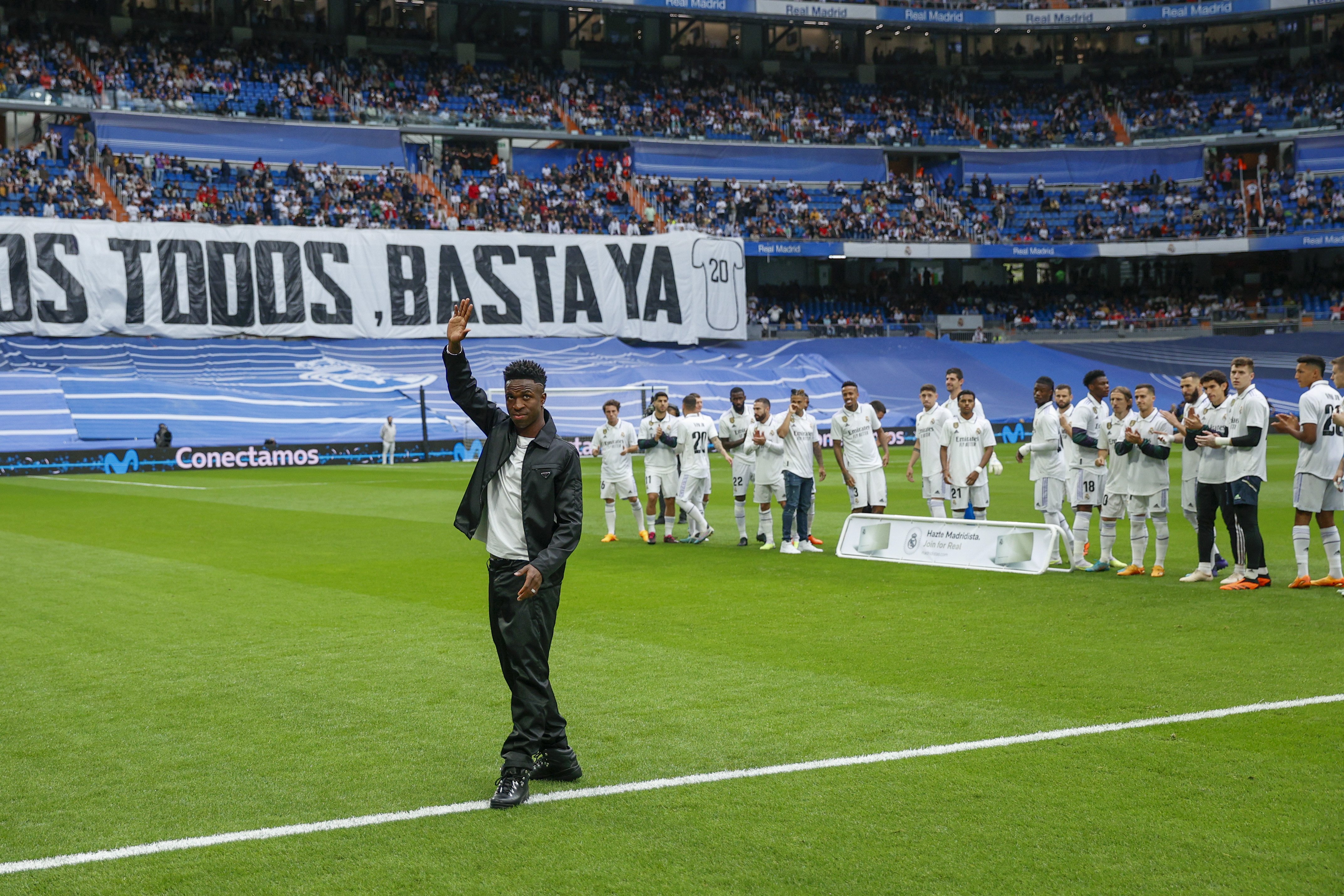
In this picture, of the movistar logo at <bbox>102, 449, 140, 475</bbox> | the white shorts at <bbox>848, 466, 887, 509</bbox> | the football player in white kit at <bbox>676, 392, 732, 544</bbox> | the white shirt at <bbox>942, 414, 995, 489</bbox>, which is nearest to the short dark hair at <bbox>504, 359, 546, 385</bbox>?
the white shirt at <bbox>942, 414, 995, 489</bbox>

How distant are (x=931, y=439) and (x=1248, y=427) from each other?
4.65 meters

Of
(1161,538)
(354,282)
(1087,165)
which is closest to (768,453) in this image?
(1161,538)

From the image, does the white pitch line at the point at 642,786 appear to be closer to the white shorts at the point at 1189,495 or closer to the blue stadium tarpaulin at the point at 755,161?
the white shorts at the point at 1189,495

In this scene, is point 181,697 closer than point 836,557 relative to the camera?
Yes

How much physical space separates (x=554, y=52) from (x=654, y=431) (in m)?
50.0

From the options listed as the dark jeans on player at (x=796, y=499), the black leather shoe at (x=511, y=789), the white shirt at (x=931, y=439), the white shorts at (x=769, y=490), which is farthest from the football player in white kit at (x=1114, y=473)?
the black leather shoe at (x=511, y=789)

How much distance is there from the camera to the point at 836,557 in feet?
53.9

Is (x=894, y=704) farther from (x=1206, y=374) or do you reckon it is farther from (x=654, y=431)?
(x=654, y=431)

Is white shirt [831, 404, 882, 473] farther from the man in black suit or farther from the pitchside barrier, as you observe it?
the man in black suit

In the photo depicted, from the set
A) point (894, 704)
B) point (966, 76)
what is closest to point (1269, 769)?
point (894, 704)

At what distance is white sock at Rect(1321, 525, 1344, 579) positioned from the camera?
12703 millimetres

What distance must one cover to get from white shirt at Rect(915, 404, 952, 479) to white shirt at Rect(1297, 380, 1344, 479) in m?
4.62

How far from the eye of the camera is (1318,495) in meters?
12.6

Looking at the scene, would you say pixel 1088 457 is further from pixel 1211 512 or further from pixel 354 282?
pixel 354 282
